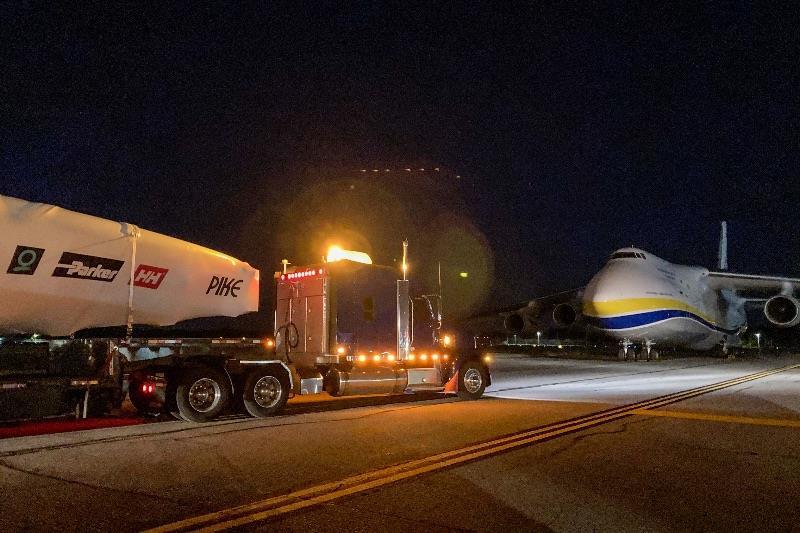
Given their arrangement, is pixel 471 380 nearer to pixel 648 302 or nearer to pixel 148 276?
pixel 148 276

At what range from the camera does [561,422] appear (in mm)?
11508

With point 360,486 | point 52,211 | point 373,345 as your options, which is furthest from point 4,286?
point 373,345

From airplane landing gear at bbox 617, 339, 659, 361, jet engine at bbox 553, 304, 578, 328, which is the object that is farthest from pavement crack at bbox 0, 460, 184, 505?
jet engine at bbox 553, 304, 578, 328

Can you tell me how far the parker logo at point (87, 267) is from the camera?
9.88 meters

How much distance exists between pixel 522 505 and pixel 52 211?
7.67m

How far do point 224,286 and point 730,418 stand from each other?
9589mm

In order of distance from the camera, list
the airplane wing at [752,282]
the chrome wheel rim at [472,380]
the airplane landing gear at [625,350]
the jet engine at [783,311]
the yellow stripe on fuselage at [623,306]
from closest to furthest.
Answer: the chrome wheel rim at [472,380] → the yellow stripe on fuselage at [623,306] → the airplane landing gear at [625,350] → the jet engine at [783,311] → the airplane wing at [752,282]

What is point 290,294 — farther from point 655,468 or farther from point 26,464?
point 655,468

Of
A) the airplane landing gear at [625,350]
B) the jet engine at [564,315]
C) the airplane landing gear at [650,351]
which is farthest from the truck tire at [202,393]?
the jet engine at [564,315]

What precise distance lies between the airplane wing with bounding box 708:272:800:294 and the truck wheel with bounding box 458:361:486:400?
30.4m

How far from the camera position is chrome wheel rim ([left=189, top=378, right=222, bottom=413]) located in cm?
1144

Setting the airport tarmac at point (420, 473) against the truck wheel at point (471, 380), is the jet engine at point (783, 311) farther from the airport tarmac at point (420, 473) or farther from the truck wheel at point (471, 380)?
the truck wheel at point (471, 380)

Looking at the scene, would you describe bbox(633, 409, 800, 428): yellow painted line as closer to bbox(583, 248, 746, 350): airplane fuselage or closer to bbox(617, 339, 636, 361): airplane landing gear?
bbox(583, 248, 746, 350): airplane fuselage

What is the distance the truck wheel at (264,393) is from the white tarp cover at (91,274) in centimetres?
149
